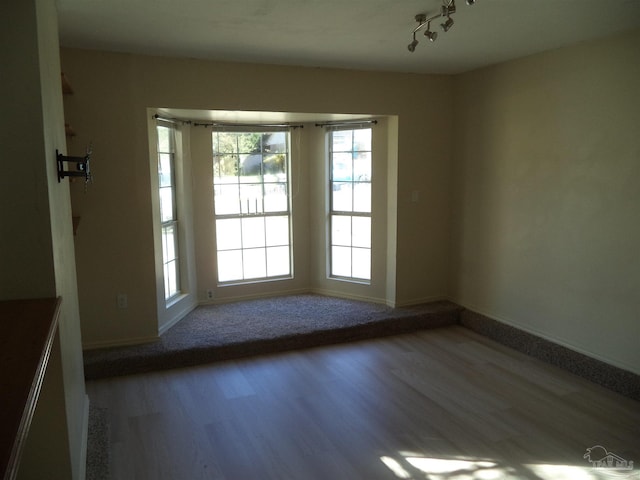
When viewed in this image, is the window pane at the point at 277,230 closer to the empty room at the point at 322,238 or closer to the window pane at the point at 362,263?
the empty room at the point at 322,238

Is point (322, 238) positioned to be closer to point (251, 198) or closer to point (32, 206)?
point (251, 198)

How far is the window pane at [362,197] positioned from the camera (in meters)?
4.95

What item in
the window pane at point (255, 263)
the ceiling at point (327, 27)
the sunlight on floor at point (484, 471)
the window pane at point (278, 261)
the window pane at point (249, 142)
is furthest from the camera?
the window pane at point (278, 261)

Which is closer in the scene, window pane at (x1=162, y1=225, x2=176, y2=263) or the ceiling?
the ceiling

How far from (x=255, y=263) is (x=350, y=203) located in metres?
1.21

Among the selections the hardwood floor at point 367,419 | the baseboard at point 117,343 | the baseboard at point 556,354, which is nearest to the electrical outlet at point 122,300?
the baseboard at point 117,343

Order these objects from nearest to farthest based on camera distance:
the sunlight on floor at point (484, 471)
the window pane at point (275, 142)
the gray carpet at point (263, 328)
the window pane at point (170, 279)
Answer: the sunlight on floor at point (484, 471) → the gray carpet at point (263, 328) → the window pane at point (170, 279) → the window pane at point (275, 142)

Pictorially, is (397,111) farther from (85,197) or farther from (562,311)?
(85,197)

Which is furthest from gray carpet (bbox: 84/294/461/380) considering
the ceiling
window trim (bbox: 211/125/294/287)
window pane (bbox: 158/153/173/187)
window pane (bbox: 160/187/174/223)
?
the ceiling

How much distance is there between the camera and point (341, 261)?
17.2ft

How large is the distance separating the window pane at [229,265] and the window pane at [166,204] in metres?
0.78

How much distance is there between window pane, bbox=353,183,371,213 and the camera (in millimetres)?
4949

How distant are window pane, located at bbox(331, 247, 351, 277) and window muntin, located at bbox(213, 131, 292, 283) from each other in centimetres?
50

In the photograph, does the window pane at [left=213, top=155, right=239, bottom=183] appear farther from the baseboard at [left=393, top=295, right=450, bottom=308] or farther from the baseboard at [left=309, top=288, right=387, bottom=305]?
the baseboard at [left=393, top=295, right=450, bottom=308]
